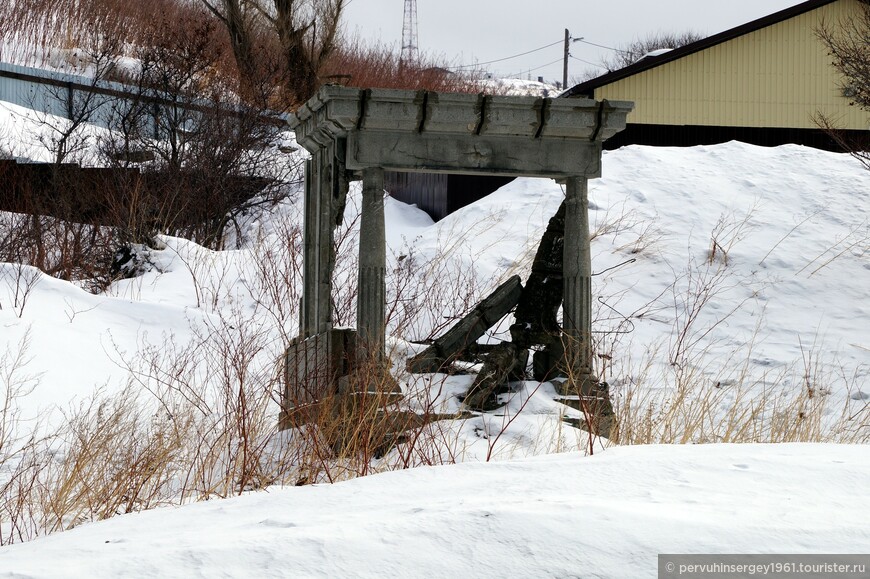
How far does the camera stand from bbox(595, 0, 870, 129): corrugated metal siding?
2000 cm

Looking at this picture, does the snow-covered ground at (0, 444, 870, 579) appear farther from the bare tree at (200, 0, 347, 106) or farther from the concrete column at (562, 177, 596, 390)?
the bare tree at (200, 0, 347, 106)

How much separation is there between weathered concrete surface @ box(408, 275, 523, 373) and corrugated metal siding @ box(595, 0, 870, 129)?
43.3 ft

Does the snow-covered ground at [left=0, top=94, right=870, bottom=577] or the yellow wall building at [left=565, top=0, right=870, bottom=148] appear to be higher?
the yellow wall building at [left=565, top=0, right=870, bottom=148]

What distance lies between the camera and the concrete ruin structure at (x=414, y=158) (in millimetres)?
6547

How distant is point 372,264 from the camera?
22.0 ft

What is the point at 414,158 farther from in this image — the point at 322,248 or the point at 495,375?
the point at 495,375

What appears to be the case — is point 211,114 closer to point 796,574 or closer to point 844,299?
point 844,299

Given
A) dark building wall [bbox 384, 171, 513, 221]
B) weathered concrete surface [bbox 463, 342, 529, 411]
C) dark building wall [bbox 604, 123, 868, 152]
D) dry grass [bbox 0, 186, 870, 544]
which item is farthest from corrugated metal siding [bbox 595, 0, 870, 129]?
weathered concrete surface [bbox 463, 342, 529, 411]

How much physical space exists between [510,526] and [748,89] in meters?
19.4

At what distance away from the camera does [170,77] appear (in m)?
20.4

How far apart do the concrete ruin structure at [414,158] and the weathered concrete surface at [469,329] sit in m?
0.70

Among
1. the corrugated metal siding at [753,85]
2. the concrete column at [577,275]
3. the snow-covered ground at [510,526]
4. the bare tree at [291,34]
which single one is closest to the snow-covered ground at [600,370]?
the snow-covered ground at [510,526]

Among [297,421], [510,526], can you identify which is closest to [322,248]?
[297,421]

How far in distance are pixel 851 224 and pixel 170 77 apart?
14362 millimetres
